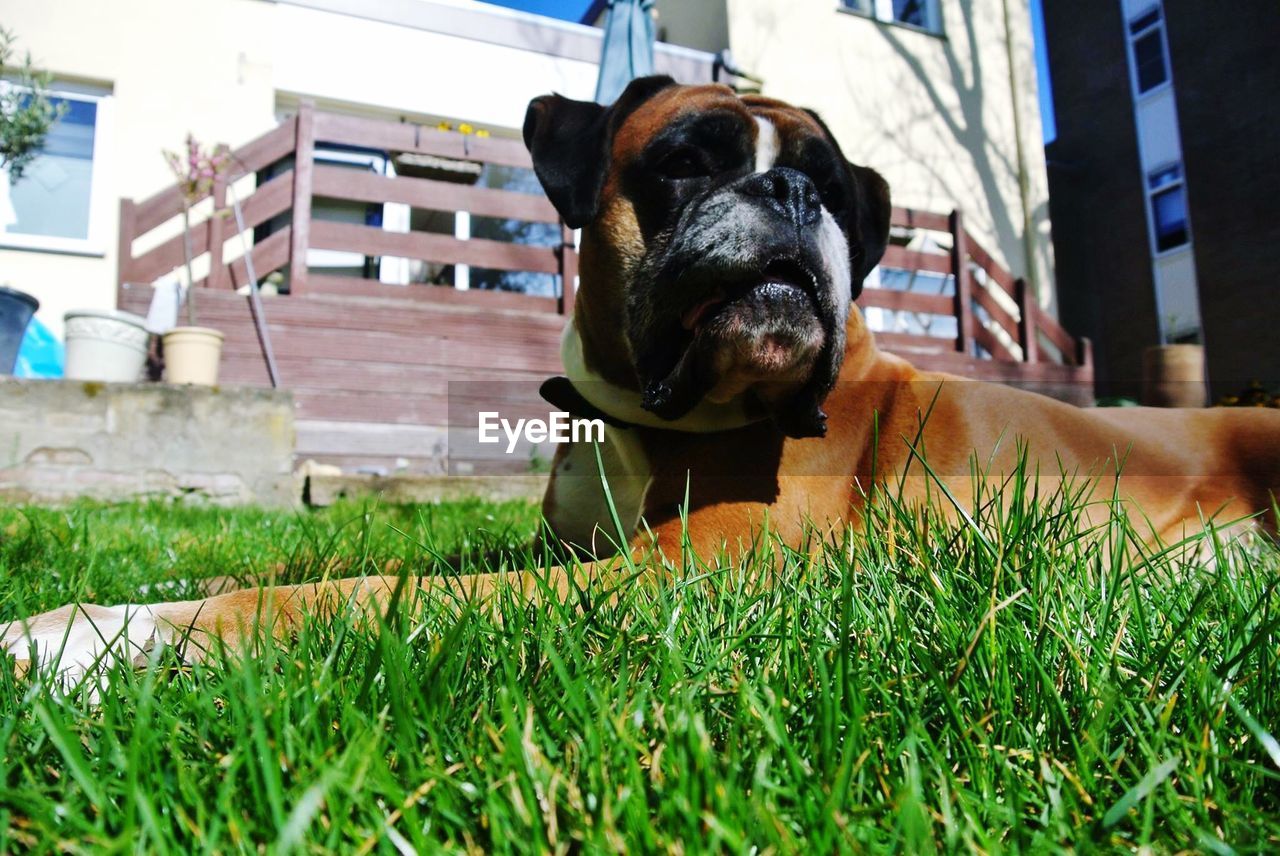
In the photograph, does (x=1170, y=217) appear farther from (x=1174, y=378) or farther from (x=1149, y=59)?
(x=1174, y=378)

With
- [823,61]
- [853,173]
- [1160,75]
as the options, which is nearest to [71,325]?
[853,173]

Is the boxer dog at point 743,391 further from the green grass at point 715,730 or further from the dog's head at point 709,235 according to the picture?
the green grass at point 715,730

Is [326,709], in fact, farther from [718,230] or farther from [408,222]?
[408,222]

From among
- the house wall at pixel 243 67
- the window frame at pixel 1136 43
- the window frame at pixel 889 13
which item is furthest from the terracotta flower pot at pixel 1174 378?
the window frame at pixel 1136 43

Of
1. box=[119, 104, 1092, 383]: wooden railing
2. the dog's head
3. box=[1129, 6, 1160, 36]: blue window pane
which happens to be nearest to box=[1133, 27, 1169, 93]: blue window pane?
box=[1129, 6, 1160, 36]: blue window pane

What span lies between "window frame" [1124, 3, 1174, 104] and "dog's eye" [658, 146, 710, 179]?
15.9m

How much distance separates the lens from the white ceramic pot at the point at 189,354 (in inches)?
208

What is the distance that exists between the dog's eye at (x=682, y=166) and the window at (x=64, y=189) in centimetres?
724

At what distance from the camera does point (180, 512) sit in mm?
4207

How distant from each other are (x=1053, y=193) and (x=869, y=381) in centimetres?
1555

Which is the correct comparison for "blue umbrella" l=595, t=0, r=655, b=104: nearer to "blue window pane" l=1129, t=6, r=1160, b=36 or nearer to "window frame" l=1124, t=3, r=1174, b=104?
"window frame" l=1124, t=3, r=1174, b=104

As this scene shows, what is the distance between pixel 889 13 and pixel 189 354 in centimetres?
962

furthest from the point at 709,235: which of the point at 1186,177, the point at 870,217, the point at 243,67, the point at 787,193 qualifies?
the point at 1186,177

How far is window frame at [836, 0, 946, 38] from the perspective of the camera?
1066 centimetres
